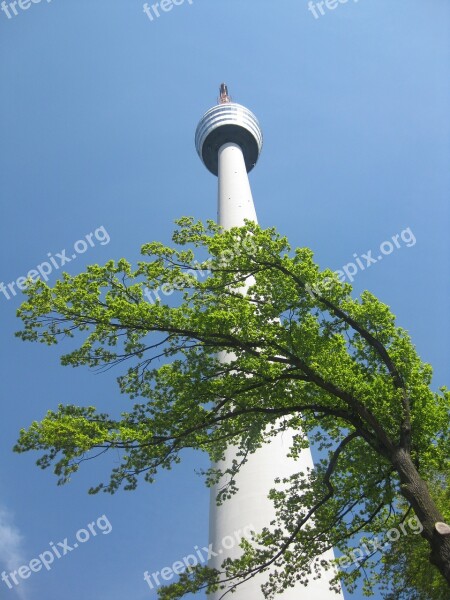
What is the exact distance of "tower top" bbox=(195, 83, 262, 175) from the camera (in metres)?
57.5

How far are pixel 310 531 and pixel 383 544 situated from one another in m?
2.08

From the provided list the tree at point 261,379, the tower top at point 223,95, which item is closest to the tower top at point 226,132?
the tower top at point 223,95

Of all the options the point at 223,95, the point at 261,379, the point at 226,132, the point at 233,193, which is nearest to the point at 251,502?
the point at 261,379

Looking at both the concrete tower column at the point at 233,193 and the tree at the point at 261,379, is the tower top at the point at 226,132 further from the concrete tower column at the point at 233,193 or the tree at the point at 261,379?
the tree at the point at 261,379

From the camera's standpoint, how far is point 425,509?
9852mm

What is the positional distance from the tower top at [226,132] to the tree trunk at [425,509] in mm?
51903

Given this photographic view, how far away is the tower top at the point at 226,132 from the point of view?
2264 inches

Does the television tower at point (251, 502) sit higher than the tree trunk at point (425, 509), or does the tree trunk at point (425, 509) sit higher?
the television tower at point (251, 502)

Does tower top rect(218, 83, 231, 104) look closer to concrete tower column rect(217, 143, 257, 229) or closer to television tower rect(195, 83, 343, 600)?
concrete tower column rect(217, 143, 257, 229)

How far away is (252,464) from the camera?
23359 millimetres

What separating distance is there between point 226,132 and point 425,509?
176 ft

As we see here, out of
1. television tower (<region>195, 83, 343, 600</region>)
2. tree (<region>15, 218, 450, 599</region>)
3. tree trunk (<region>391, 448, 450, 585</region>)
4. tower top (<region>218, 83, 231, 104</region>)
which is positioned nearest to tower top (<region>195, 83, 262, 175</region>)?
tower top (<region>218, 83, 231, 104</region>)

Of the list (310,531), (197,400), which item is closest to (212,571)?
(310,531)

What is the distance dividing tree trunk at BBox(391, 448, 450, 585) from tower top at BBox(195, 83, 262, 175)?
51.9 metres
